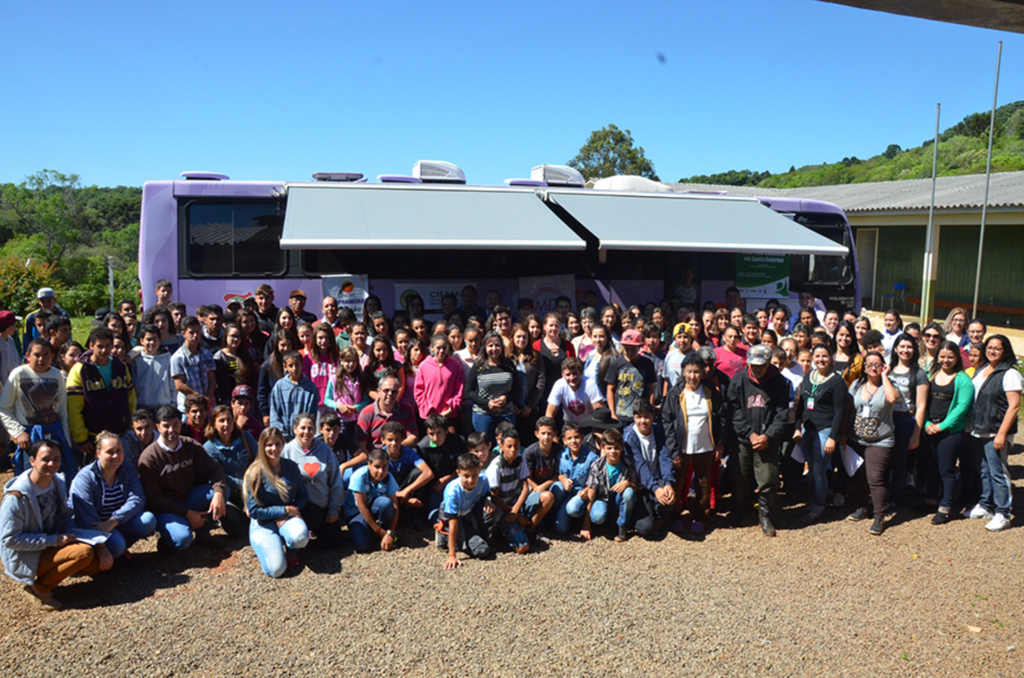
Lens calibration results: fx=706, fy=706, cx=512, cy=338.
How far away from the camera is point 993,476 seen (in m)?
5.73

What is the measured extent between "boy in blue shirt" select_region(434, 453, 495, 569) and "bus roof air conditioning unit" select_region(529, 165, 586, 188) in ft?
19.5

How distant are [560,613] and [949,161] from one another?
4505 cm

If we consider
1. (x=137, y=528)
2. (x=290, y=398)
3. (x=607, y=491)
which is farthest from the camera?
(x=290, y=398)

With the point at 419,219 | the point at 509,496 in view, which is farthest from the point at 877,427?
the point at 419,219

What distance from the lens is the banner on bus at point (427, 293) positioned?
8.73 m

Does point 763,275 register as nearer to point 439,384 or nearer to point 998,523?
point 998,523

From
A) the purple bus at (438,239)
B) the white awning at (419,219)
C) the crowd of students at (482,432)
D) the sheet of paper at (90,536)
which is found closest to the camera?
the sheet of paper at (90,536)

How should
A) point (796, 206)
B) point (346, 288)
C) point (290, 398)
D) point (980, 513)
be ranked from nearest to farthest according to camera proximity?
1. point (290, 398)
2. point (980, 513)
3. point (346, 288)
4. point (796, 206)

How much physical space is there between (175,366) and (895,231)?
21.1 m

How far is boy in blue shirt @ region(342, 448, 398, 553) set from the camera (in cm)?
523

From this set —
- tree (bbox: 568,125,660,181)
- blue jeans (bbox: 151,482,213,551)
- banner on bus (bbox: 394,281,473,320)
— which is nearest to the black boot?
blue jeans (bbox: 151,482,213,551)

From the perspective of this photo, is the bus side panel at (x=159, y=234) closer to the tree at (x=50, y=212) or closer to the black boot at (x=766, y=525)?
the black boot at (x=766, y=525)

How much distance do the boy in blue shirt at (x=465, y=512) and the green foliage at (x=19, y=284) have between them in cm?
1936

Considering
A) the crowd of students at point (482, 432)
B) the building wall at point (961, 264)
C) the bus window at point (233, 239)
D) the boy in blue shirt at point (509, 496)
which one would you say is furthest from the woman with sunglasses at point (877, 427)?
the building wall at point (961, 264)
